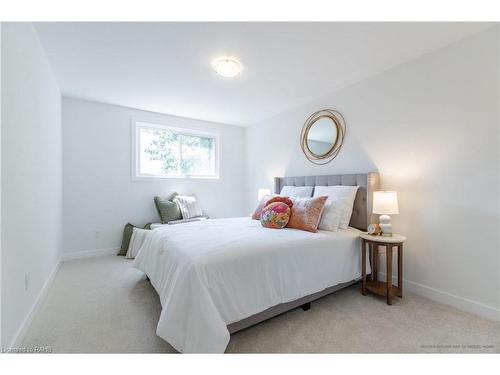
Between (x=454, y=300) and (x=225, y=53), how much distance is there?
310 cm

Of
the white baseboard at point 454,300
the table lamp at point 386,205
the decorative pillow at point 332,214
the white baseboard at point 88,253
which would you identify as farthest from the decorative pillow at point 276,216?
the white baseboard at point 88,253

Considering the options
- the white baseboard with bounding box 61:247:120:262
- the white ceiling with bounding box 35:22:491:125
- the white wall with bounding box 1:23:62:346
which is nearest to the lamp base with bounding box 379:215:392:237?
the white ceiling with bounding box 35:22:491:125

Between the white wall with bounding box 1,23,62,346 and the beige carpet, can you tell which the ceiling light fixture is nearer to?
the white wall with bounding box 1,23,62,346

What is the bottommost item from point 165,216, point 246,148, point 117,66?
point 165,216

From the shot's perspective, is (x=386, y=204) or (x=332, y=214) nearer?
(x=386, y=204)

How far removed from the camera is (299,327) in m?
1.68

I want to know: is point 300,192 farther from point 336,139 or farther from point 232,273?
point 232,273

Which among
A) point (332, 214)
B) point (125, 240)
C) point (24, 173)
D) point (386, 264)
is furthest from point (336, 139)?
point (125, 240)

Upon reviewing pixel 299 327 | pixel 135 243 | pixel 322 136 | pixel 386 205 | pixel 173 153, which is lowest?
pixel 299 327

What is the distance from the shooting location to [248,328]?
1674mm

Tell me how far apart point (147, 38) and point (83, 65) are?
3.25 feet

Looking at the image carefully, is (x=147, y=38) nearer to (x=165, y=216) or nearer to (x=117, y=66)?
(x=117, y=66)
